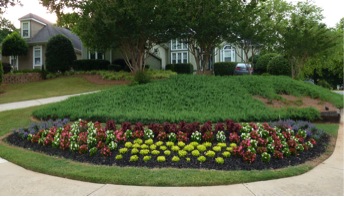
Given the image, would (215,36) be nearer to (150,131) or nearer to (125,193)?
(150,131)

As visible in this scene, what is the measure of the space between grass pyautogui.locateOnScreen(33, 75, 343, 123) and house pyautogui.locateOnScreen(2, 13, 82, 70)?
19421 mm

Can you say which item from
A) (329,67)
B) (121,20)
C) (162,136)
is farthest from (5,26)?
(329,67)

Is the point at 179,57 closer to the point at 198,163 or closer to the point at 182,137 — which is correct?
the point at 182,137

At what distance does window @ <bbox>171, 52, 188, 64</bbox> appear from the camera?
3469 centimetres

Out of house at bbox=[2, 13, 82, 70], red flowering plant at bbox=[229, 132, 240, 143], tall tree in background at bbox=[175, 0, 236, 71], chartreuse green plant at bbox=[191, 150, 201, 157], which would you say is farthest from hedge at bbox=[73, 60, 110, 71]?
chartreuse green plant at bbox=[191, 150, 201, 157]

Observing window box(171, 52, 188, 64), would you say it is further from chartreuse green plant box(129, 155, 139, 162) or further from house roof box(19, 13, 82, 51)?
chartreuse green plant box(129, 155, 139, 162)

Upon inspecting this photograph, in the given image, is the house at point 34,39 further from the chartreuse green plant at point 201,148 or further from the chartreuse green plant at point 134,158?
the chartreuse green plant at point 201,148

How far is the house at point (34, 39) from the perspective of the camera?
27.8m

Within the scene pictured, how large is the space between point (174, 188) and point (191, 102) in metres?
5.86

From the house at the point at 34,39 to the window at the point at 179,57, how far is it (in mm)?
10667

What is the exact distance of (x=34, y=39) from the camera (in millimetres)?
28266

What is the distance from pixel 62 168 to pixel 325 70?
41509mm

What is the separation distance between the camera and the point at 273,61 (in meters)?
19.4

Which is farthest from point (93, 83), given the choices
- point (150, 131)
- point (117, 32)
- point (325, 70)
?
point (325, 70)
